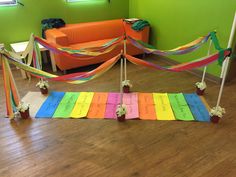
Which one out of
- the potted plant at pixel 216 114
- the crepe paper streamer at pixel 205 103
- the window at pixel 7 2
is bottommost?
the crepe paper streamer at pixel 205 103

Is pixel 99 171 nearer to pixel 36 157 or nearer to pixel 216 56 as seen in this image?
pixel 36 157

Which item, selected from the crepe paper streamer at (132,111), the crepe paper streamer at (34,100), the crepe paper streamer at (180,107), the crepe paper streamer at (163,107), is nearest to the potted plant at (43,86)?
A: the crepe paper streamer at (34,100)

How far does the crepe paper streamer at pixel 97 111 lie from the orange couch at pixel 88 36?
3.52ft

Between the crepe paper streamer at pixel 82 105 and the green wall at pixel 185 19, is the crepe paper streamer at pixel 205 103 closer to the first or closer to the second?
the green wall at pixel 185 19

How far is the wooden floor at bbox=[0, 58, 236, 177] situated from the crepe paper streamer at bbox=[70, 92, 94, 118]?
12 cm

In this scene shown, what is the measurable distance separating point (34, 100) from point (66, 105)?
461 millimetres

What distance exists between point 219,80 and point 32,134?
2.59 m

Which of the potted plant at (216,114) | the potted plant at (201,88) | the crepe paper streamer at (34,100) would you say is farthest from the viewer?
the potted plant at (201,88)

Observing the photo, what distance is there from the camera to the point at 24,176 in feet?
5.37

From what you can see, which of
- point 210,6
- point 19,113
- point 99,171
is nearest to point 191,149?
point 99,171

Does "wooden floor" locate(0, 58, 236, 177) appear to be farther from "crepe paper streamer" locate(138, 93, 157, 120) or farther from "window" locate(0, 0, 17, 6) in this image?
"window" locate(0, 0, 17, 6)

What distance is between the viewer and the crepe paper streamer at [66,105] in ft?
7.77

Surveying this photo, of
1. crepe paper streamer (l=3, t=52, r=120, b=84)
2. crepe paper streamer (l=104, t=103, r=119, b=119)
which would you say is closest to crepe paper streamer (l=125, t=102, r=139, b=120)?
crepe paper streamer (l=104, t=103, r=119, b=119)

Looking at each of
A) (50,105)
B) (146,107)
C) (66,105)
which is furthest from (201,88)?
(50,105)
